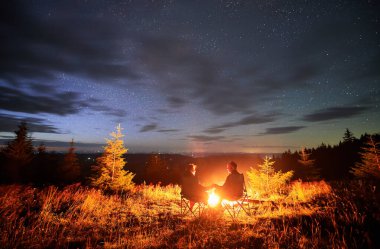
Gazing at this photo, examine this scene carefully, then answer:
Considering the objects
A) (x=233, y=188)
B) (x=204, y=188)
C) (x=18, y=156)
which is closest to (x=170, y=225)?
(x=204, y=188)

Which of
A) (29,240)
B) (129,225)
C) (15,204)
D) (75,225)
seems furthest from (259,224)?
(15,204)

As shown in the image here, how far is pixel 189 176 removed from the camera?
6688 mm

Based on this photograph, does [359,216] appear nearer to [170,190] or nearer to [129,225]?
[129,225]

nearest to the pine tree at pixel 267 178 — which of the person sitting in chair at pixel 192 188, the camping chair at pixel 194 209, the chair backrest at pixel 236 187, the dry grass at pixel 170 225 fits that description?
the dry grass at pixel 170 225

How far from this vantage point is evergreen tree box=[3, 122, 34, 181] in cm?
2729

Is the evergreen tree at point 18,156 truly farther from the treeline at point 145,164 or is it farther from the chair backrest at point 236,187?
the chair backrest at point 236,187

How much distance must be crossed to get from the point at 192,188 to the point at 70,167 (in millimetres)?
36289

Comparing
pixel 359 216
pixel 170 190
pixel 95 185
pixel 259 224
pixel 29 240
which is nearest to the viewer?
pixel 29 240

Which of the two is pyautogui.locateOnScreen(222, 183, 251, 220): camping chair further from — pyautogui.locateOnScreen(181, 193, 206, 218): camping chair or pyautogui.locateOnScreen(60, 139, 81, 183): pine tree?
pyautogui.locateOnScreen(60, 139, 81, 183): pine tree

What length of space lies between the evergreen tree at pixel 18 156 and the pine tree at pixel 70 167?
585 cm

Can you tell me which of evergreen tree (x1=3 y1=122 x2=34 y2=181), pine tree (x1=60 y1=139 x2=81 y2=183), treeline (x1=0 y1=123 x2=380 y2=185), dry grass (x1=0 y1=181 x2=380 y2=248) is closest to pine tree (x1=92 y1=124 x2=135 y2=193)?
treeline (x1=0 y1=123 x2=380 y2=185)

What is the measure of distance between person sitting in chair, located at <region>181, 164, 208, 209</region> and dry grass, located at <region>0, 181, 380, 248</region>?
55 centimetres

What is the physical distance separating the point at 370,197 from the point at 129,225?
628cm

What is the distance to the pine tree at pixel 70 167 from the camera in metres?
35.2
